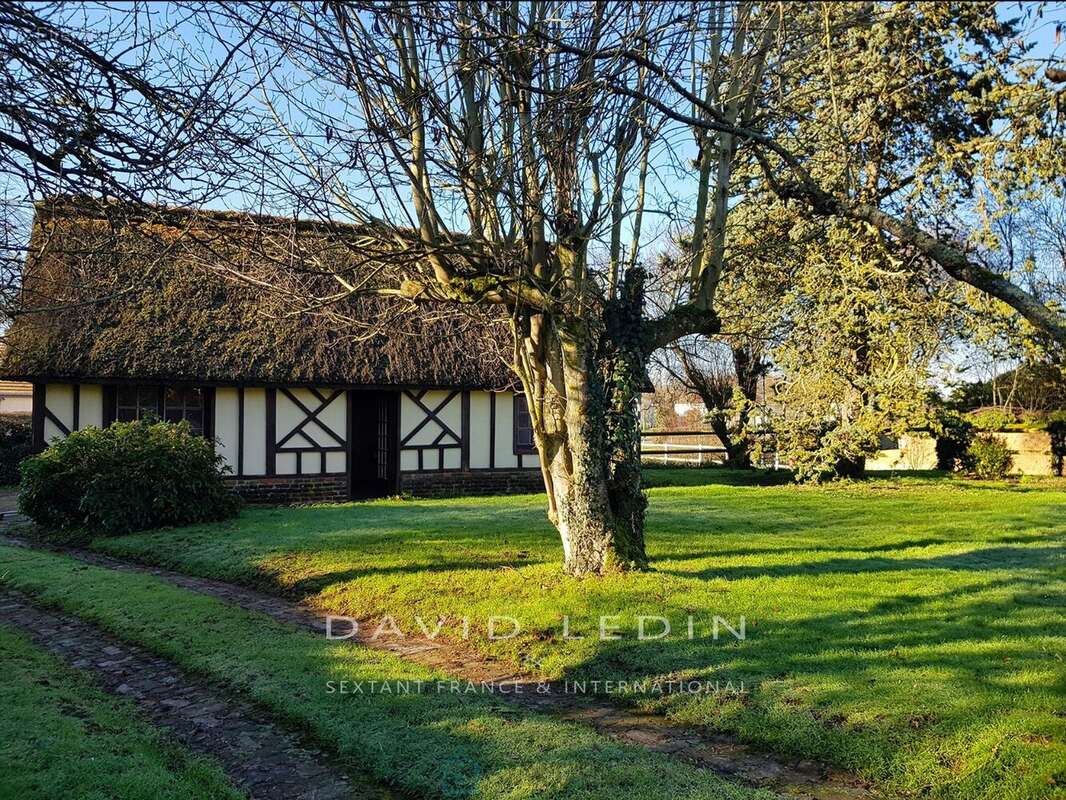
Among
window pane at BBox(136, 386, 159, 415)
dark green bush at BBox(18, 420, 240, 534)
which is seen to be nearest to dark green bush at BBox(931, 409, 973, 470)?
dark green bush at BBox(18, 420, 240, 534)

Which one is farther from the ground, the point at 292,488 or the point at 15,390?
the point at 15,390

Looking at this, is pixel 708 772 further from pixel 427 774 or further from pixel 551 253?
pixel 551 253

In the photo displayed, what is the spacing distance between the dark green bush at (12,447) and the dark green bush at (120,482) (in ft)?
27.0

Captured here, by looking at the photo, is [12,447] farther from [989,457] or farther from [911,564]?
[989,457]

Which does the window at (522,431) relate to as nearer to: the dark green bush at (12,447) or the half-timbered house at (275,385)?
the half-timbered house at (275,385)

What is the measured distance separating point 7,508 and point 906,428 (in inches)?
717

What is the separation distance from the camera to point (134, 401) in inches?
652

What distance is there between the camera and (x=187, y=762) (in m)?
4.59

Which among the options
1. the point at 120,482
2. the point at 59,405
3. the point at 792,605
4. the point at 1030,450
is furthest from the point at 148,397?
the point at 1030,450

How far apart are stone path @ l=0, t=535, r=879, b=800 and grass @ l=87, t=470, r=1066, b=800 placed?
0.49ft

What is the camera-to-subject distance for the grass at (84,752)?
4.06m

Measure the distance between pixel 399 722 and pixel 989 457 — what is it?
22662mm

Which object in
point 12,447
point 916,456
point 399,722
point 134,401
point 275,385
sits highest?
point 275,385

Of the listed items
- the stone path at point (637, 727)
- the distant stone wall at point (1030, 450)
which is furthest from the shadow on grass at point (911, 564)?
the distant stone wall at point (1030, 450)
